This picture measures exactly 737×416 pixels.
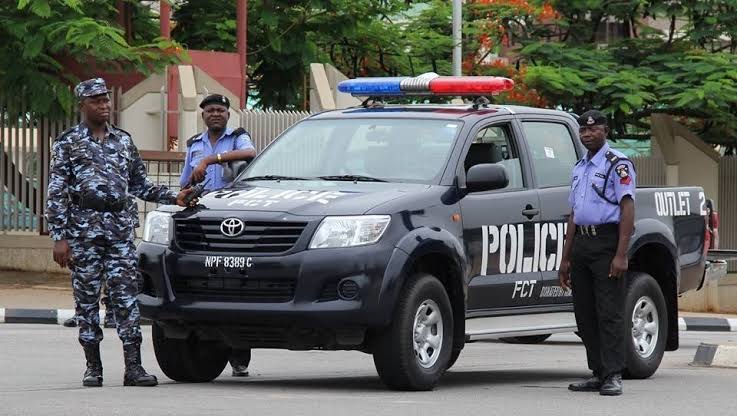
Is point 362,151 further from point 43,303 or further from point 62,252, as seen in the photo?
point 43,303

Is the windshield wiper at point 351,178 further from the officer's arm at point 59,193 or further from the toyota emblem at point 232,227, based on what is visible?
the officer's arm at point 59,193

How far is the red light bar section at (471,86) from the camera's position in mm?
11891

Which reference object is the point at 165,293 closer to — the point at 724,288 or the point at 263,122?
the point at 263,122

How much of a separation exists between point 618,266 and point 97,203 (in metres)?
3.16

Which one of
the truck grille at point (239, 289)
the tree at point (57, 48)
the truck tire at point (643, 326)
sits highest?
the tree at point (57, 48)

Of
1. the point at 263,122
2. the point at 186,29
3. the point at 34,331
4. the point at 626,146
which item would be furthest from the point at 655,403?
the point at 626,146

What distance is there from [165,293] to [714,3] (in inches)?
755

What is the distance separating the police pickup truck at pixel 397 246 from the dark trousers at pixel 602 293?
0.56 metres

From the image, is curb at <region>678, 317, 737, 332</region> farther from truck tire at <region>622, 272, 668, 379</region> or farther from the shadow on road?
truck tire at <region>622, 272, 668, 379</region>

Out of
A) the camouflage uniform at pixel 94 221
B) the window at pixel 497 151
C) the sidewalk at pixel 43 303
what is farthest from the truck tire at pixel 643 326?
the sidewalk at pixel 43 303

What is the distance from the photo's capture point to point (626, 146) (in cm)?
3288

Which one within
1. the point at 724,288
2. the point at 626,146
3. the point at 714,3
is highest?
the point at 714,3

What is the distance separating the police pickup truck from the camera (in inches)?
409

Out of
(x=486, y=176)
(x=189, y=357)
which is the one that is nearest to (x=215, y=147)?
(x=189, y=357)
